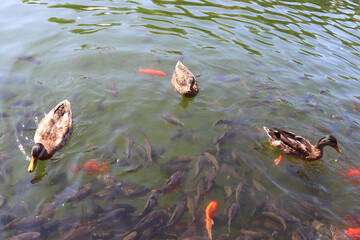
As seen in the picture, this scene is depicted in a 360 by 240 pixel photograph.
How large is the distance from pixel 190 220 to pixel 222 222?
0.66 meters

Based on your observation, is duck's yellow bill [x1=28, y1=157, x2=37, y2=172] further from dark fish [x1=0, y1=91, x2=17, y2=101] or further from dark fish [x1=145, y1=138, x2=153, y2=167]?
dark fish [x1=0, y1=91, x2=17, y2=101]

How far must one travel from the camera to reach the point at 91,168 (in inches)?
233

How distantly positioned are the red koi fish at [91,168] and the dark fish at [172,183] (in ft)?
4.75

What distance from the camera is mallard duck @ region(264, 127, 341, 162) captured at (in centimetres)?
666

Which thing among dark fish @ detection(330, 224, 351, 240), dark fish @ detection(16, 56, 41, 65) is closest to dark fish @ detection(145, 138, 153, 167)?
dark fish @ detection(330, 224, 351, 240)

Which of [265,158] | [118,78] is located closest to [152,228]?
[265,158]

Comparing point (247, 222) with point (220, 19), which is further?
point (220, 19)

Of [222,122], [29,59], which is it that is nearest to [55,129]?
[29,59]

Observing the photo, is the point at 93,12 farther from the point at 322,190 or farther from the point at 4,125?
the point at 322,190

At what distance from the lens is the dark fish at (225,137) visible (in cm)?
699

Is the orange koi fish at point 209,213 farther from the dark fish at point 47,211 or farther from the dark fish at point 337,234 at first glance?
the dark fish at point 47,211

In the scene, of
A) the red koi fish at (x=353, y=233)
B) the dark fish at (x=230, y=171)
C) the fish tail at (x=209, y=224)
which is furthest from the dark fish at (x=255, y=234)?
the red koi fish at (x=353, y=233)

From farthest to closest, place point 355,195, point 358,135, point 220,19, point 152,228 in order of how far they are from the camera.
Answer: point 220,19, point 358,135, point 355,195, point 152,228

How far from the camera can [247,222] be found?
5285 mm
